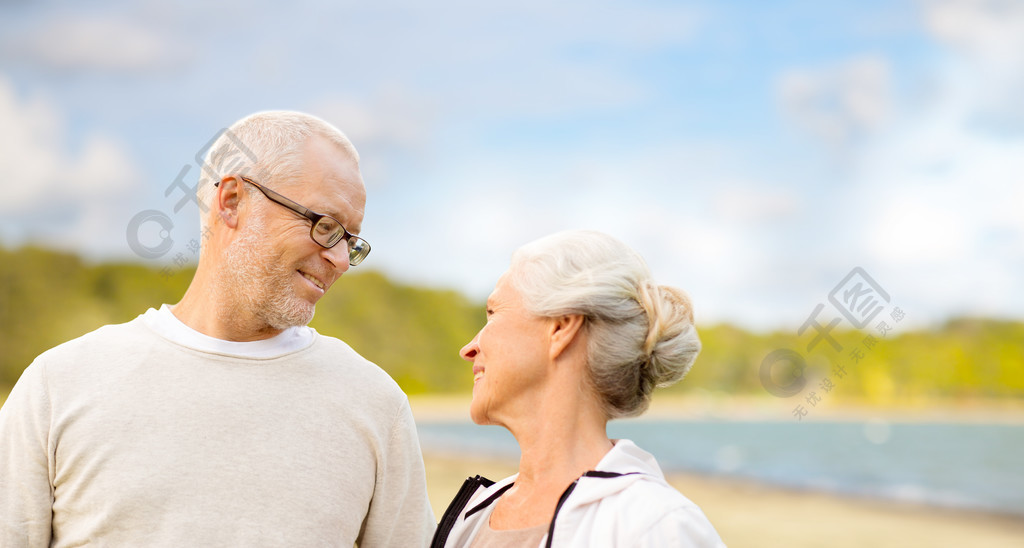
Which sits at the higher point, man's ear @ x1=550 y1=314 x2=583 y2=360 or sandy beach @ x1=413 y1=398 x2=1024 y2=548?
man's ear @ x1=550 y1=314 x2=583 y2=360

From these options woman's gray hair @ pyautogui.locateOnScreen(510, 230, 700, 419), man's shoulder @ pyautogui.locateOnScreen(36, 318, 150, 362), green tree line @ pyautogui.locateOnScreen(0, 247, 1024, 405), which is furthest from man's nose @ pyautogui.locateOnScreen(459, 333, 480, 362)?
green tree line @ pyautogui.locateOnScreen(0, 247, 1024, 405)

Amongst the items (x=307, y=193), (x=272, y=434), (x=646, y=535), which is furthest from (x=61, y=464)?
(x=646, y=535)

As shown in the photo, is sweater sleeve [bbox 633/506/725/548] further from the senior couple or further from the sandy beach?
the sandy beach

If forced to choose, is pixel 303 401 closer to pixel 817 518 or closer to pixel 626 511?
pixel 626 511

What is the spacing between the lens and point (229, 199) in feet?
9.59

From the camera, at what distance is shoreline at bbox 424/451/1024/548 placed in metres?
16.5

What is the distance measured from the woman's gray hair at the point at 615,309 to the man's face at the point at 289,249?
2.23ft

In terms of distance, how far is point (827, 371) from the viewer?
9725 centimetres

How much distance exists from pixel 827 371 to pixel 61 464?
10153 centimetres

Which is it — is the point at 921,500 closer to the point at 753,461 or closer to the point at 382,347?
the point at 753,461

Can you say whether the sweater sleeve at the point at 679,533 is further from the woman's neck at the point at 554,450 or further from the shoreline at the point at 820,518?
A: the shoreline at the point at 820,518

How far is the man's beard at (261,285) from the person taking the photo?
9.26 feet

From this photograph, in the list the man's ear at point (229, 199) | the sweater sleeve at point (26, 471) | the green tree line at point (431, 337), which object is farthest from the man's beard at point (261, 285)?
the green tree line at point (431, 337)

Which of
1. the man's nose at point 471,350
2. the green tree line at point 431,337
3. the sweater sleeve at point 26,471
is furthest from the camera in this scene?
the green tree line at point 431,337
